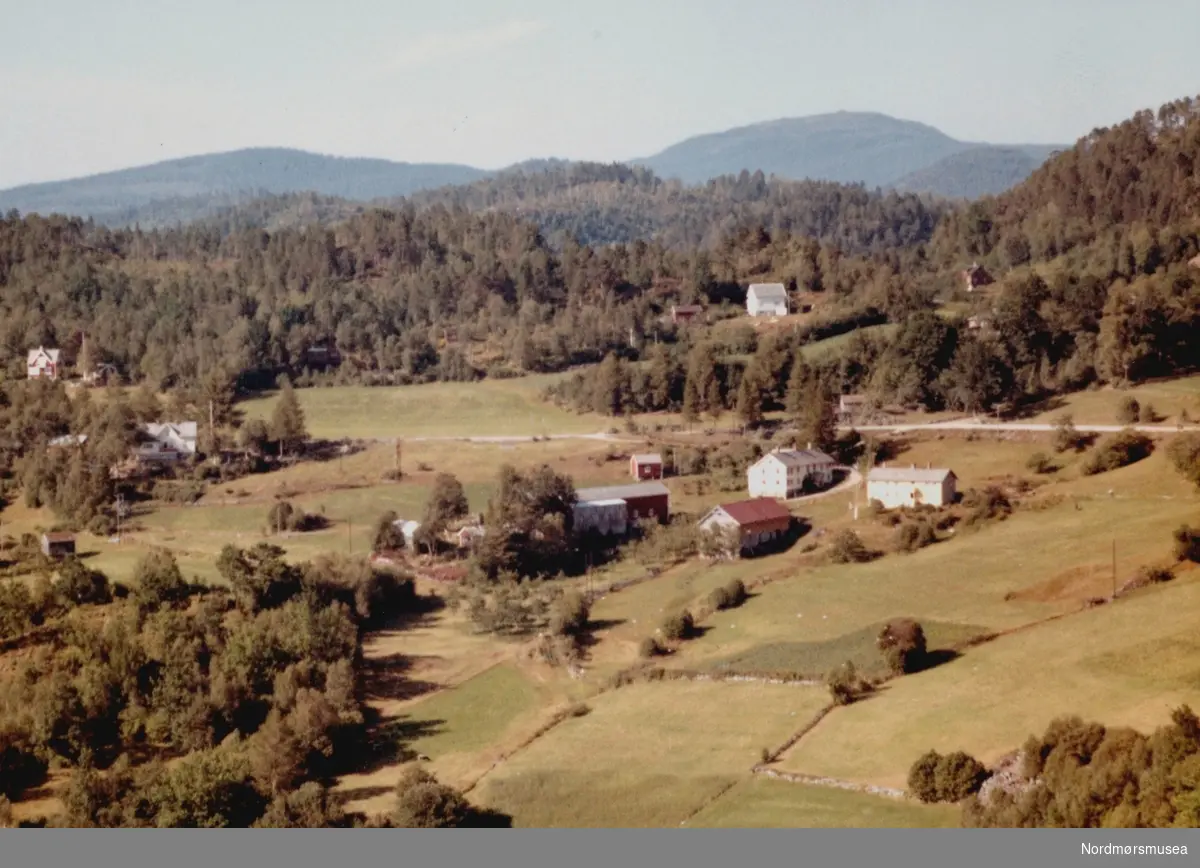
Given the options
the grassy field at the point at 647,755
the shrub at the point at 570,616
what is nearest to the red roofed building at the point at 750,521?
the shrub at the point at 570,616

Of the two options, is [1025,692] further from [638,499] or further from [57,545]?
[57,545]

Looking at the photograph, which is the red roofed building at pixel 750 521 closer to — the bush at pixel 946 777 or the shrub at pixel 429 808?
the shrub at pixel 429 808

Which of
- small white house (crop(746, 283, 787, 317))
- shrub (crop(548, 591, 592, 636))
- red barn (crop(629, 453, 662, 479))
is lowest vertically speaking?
shrub (crop(548, 591, 592, 636))

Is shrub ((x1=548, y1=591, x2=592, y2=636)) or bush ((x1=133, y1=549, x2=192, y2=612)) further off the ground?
bush ((x1=133, y1=549, x2=192, y2=612))

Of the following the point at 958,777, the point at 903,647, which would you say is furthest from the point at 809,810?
the point at 903,647

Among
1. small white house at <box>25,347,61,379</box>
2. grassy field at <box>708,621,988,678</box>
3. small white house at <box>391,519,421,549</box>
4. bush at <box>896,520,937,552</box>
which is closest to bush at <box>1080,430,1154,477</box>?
bush at <box>896,520,937,552</box>

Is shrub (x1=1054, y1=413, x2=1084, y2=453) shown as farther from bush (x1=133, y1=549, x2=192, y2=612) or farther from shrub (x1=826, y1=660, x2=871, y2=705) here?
bush (x1=133, y1=549, x2=192, y2=612)
